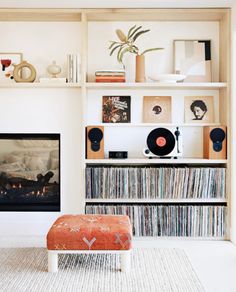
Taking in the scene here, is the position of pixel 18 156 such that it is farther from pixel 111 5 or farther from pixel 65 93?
pixel 111 5

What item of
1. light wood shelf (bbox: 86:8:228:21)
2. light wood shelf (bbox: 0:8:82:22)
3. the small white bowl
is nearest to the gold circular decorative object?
light wood shelf (bbox: 0:8:82:22)

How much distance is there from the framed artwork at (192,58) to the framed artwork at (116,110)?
0.63m

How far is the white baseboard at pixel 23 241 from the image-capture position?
4059 millimetres

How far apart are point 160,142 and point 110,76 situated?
0.81 m

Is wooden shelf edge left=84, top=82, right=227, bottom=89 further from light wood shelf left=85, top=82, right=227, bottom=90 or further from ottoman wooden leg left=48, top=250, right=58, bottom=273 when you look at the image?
ottoman wooden leg left=48, top=250, right=58, bottom=273

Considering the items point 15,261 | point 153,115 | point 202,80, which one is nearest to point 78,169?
point 153,115

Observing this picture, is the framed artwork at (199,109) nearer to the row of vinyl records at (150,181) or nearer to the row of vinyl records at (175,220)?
the row of vinyl records at (150,181)

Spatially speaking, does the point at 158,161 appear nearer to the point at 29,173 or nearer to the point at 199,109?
the point at 199,109

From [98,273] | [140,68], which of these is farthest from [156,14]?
[98,273]

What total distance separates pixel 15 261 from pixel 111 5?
2.46 meters

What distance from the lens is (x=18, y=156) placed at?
14.9ft

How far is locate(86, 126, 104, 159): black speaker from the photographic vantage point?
170 inches

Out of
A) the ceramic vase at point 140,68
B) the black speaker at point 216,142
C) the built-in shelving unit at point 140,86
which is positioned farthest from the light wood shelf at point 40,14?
the black speaker at point 216,142

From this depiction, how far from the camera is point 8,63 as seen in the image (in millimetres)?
4480
